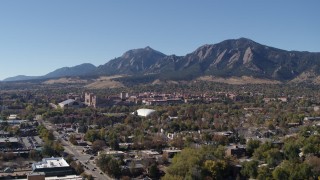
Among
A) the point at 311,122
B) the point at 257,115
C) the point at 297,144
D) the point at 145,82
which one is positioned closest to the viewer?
the point at 297,144

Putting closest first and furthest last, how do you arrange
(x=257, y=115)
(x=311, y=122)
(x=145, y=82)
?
1. (x=311, y=122)
2. (x=257, y=115)
3. (x=145, y=82)

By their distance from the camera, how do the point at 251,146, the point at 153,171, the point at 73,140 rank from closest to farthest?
the point at 153,171 < the point at 251,146 < the point at 73,140

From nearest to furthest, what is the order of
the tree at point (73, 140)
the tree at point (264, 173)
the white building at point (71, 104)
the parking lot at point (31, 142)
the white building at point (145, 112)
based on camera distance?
the tree at point (264, 173) < the parking lot at point (31, 142) < the tree at point (73, 140) < the white building at point (145, 112) < the white building at point (71, 104)

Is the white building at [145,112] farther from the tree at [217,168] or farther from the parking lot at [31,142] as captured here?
the tree at [217,168]

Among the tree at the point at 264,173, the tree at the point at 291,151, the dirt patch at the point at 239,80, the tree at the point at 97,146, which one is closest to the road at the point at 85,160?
the tree at the point at 97,146

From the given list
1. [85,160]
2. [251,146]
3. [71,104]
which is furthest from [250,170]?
[71,104]

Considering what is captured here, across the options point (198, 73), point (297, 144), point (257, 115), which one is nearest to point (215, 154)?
point (297, 144)

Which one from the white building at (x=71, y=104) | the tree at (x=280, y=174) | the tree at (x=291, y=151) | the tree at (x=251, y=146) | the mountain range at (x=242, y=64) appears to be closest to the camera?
the tree at (x=280, y=174)

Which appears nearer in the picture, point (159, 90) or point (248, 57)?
point (159, 90)

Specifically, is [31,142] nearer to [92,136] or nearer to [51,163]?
[92,136]

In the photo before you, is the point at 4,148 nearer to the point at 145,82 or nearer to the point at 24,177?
the point at 24,177

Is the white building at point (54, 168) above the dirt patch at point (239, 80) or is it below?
below
